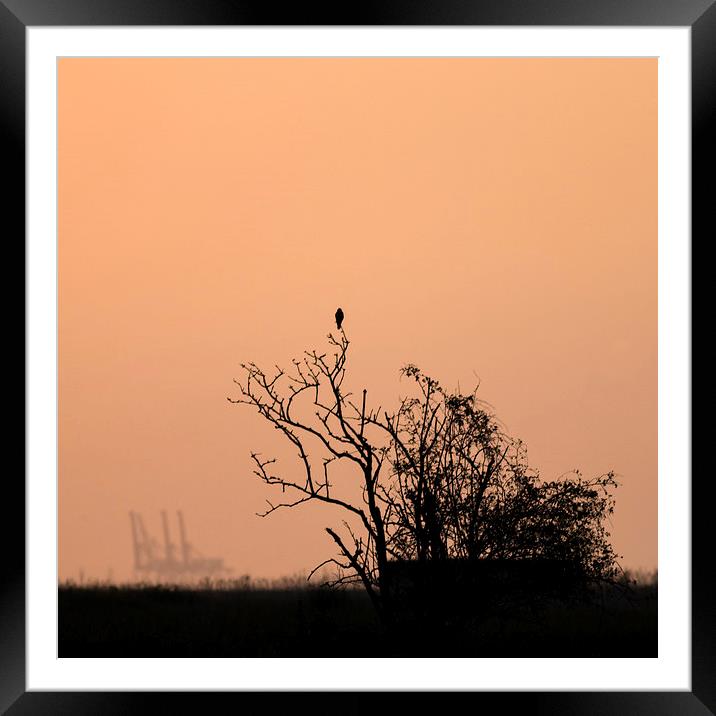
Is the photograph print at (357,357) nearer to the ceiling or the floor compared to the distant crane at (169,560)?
nearer to the ceiling

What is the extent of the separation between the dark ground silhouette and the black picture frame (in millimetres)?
1221

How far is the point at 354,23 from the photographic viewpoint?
313cm

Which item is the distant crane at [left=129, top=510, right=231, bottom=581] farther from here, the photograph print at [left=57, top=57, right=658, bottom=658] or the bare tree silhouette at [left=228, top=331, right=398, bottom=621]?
the bare tree silhouette at [left=228, top=331, right=398, bottom=621]

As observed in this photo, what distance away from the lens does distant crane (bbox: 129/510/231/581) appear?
4.62 metres

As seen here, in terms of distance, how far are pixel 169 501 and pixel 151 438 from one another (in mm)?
326

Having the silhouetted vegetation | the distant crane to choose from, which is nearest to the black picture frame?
the silhouetted vegetation

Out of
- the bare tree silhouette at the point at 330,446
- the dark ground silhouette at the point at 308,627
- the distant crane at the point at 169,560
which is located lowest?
the dark ground silhouette at the point at 308,627

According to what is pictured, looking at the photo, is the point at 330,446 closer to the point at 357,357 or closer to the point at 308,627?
the point at 357,357

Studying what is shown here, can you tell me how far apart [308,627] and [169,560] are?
0.77 meters

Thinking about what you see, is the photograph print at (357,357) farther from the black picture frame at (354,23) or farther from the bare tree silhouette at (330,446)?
the black picture frame at (354,23)

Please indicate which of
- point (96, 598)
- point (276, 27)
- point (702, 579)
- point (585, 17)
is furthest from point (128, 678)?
point (585, 17)

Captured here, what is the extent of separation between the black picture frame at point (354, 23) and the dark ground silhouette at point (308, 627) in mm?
1221

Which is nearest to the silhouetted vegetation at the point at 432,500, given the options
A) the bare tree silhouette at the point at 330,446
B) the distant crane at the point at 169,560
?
the bare tree silhouette at the point at 330,446

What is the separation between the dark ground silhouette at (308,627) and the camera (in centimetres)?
438
